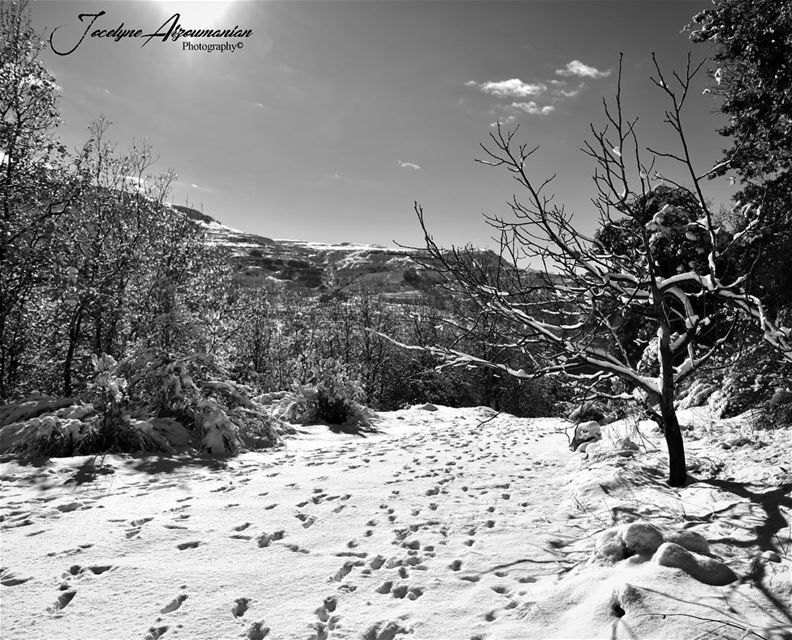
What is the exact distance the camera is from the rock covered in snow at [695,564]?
2.55 metres

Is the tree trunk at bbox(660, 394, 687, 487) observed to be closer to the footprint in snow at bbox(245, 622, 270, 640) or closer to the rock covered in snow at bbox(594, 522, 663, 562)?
the rock covered in snow at bbox(594, 522, 663, 562)

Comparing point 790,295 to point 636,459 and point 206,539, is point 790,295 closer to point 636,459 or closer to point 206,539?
point 636,459

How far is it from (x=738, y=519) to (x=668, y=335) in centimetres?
164

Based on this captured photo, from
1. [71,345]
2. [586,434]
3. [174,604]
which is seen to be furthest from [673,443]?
[71,345]

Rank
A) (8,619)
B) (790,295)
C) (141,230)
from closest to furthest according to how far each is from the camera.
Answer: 1. (8,619)
2. (790,295)
3. (141,230)

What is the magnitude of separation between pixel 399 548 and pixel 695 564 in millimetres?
2097

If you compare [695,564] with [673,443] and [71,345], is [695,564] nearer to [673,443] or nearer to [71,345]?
[673,443]

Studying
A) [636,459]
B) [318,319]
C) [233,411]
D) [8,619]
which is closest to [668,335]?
[636,459]

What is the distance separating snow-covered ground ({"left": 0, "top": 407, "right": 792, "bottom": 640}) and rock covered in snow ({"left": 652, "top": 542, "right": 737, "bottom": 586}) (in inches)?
0.5

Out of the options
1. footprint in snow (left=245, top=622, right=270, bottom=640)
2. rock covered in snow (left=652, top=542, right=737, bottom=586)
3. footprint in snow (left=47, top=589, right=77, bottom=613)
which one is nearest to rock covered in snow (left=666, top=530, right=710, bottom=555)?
rock covered in snow (left=652, top=542, right=737, bottom=586)

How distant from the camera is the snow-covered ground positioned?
2.42 metres

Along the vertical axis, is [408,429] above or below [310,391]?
below

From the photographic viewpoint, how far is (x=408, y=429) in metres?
12.1

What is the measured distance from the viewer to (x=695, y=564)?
2643 mm
